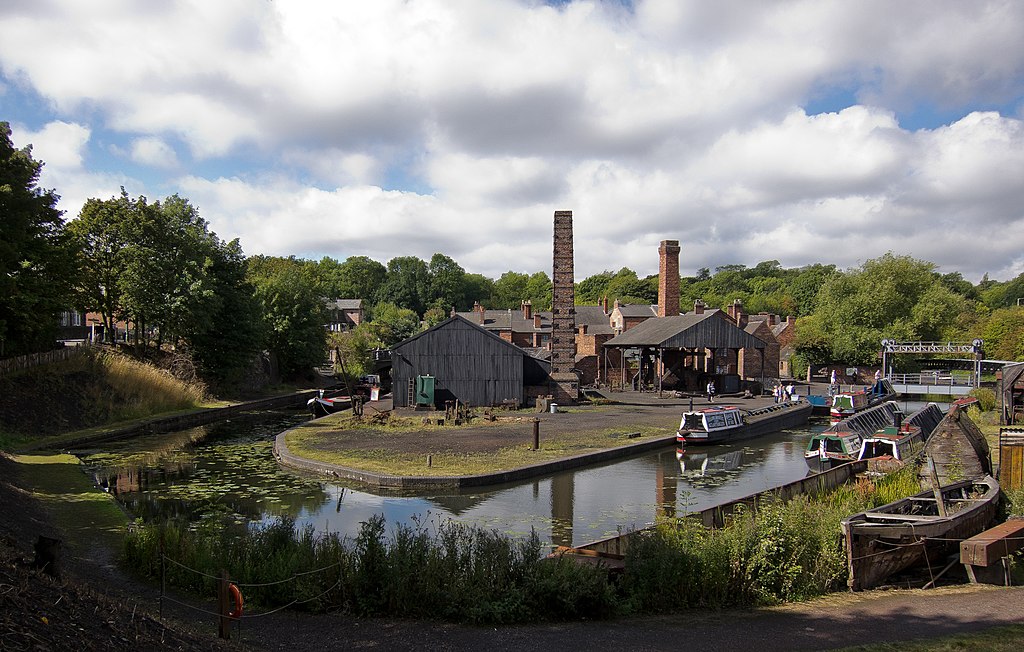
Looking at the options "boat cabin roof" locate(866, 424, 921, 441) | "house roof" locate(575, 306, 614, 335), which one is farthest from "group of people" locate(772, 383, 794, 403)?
"house roof" locate(575, 306, 614, 335)

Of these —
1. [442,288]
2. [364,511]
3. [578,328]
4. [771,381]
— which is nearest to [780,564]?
[364,511]

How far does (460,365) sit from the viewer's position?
35562mm

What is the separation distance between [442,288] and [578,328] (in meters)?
57.1

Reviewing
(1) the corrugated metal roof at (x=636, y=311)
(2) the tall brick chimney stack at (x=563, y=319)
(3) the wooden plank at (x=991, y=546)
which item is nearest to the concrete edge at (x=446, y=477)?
(3) the wooden plank at (x=991, y=546)

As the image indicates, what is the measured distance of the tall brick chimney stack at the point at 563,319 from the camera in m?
39.8

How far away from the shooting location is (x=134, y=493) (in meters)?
17.7

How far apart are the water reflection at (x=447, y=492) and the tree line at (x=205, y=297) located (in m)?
7.72

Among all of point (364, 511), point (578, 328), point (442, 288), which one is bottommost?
point (364, 511)

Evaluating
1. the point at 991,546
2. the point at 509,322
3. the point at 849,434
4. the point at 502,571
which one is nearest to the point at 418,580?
the point at 502,571

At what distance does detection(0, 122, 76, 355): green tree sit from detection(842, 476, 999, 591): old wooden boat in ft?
80.0

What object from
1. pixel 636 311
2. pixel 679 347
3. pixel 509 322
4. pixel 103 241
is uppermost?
pixel 103 241

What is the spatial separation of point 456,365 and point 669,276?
1071 inches

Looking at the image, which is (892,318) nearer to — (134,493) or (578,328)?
(578,328)

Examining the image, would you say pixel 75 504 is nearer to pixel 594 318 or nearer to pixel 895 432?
pixel 895 432
